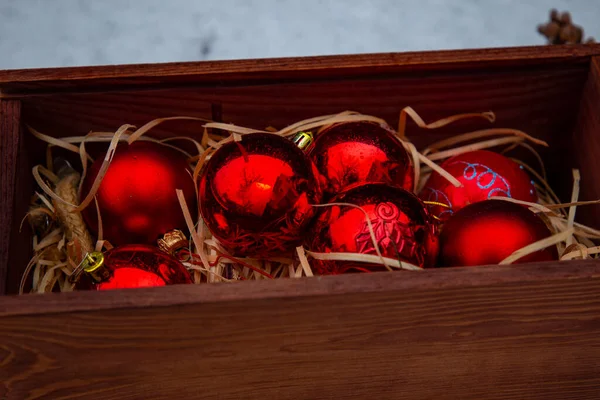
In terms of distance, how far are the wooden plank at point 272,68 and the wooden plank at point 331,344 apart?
356 millimetres

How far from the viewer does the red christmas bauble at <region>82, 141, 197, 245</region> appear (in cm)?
83

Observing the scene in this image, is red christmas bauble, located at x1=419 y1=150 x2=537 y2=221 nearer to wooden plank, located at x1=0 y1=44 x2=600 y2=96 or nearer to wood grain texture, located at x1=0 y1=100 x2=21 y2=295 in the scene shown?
wooden plank, located at x1=0 y1=44 x2=600 y2=96

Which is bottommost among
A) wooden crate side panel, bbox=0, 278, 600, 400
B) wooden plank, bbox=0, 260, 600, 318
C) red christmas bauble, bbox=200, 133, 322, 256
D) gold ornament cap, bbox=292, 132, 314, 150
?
wooden crate side panel, bbox=0, 278, 600, 400

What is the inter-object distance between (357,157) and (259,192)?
0.15 metres

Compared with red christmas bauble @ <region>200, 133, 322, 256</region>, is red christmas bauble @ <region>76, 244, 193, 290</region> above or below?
below

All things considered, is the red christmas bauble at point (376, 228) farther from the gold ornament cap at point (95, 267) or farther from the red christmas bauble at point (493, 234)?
the gold ornament cap at point (95, 267)

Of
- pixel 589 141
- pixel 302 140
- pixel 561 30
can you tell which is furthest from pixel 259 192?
pixel 561 30

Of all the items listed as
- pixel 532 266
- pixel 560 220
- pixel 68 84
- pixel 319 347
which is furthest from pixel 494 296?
pixel 68 84

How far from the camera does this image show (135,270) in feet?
2.42

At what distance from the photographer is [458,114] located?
97 cm

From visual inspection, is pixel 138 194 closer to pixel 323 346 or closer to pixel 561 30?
pixel 323 346

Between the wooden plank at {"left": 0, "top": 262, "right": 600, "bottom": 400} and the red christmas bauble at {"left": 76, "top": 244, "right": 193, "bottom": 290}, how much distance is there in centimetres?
10

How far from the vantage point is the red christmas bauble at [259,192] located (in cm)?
73

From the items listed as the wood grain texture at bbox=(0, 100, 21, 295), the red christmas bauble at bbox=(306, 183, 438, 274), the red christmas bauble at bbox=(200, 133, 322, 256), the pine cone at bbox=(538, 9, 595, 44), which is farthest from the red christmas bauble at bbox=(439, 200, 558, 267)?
the pine cone at bbox=(538, 9, 595, 44)
